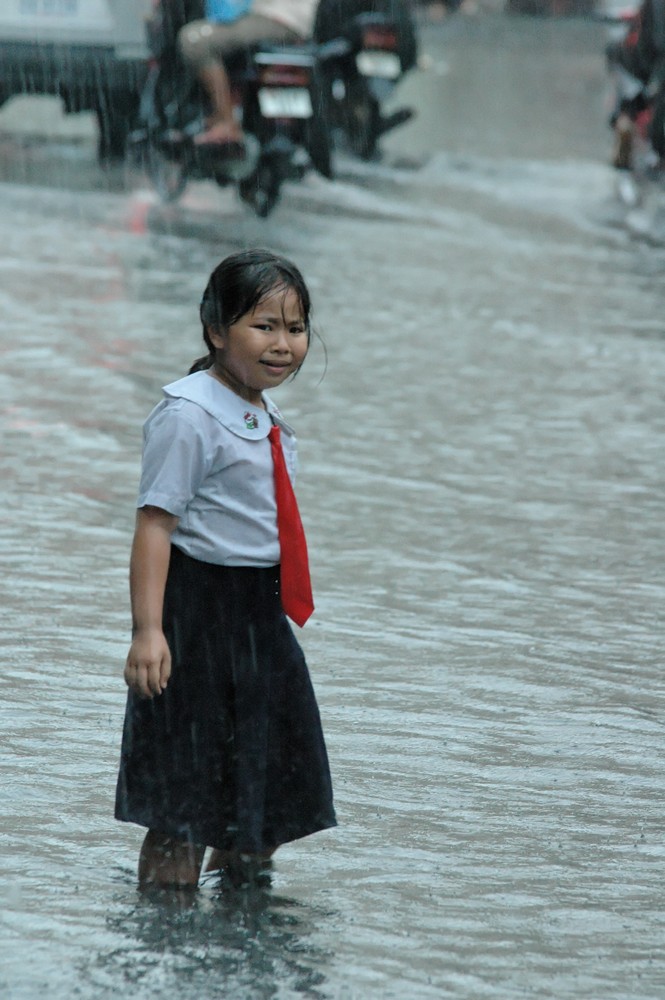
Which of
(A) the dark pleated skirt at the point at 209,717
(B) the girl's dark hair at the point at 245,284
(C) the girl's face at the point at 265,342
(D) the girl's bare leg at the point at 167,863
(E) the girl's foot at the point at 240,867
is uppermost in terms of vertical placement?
(B) the girl's dark hair at the point at 245,284

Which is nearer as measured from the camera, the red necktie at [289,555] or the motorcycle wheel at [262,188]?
the red necktie at [289,555]

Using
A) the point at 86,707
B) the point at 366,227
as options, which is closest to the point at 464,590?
the point at 86,707

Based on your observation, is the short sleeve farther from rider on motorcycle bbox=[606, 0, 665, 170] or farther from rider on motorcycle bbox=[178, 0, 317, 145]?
rider on motorcycle bbox=[606, 0, 665, 170]

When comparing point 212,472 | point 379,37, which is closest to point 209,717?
point 212,472

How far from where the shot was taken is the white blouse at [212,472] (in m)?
3.67

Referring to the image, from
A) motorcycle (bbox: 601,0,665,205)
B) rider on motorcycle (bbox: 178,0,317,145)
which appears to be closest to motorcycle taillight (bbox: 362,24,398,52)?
motorcycle (bbox: 601,0,665,205)

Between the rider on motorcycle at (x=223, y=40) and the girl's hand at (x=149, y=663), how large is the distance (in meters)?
10.7

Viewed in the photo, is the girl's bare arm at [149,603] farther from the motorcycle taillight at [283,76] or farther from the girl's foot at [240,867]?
the motorcycle taillight at [283,76]

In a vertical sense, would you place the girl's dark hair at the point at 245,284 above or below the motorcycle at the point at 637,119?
above

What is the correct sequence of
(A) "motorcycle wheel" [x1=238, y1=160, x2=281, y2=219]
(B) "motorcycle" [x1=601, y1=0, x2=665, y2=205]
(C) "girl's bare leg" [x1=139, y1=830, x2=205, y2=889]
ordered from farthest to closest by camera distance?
(B) "motorcycle" [x1=601, y1=0, x2=665, y2=205], (A) "motorcycle wheel" [x1=238, y1=160, x2=281, y2=219], (C) "girl's bare leg" [x1=139, y1=830, x2=205, y2=889]

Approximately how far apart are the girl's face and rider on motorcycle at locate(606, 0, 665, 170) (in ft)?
41.1

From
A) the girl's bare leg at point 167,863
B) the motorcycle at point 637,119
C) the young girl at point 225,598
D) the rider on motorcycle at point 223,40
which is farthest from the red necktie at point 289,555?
the motorcycle at point 637,119

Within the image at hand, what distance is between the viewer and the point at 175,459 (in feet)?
12.0

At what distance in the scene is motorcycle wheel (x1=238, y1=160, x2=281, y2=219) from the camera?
46.6 ft
